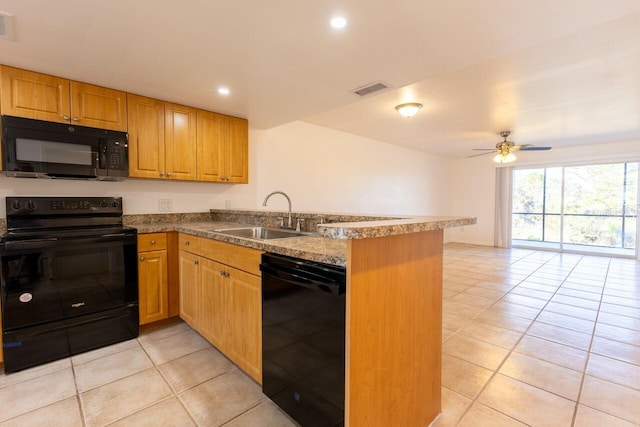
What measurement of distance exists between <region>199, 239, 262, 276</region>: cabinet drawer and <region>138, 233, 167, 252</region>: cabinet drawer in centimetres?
57

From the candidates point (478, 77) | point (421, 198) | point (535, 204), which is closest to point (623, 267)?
point (535, 204)

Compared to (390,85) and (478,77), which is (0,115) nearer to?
(390,85)

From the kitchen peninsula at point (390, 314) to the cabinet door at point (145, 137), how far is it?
1.75m

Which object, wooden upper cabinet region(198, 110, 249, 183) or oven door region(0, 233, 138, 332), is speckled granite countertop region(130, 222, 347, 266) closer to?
oven door region(0, 233, 138, 332)

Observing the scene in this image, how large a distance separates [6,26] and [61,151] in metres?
0.87

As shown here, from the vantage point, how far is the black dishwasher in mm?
1181

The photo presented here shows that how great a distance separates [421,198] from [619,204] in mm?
3840

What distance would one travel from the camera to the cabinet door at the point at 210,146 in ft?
9.94

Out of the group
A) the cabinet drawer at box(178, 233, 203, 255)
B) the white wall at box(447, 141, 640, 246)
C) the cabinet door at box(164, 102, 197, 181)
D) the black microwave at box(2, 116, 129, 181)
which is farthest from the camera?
the white wall at box(447, 141, 640, 246)

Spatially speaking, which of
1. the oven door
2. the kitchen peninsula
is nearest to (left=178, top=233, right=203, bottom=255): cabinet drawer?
the oven door

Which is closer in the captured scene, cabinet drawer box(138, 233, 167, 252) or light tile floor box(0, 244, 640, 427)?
light tile floor box(0, 244, 640, 427)

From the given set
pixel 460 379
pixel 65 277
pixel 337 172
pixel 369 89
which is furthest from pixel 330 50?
pixel 337 172

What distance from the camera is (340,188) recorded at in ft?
16.2

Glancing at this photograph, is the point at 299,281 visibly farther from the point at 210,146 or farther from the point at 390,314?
the point at 210,146
